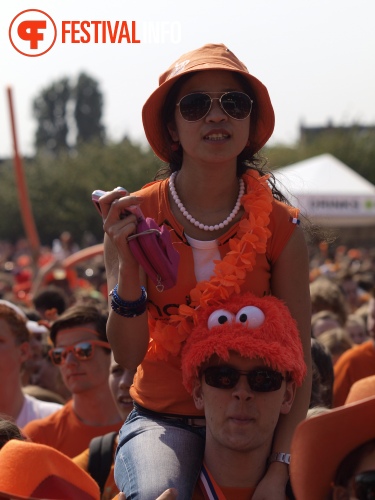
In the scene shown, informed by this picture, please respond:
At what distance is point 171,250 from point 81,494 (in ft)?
2.62

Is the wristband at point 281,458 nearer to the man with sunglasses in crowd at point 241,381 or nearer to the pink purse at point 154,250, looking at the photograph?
the man with sunglasses in crowd at point 241,381

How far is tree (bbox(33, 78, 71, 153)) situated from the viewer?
81.9 m

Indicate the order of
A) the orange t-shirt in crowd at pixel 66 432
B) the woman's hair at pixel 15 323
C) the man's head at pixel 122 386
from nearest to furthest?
the man's head at pixel 122 386 → the orange t-shirt in crowd at pixel 66 432 → the woman's hair at pixel 15 323

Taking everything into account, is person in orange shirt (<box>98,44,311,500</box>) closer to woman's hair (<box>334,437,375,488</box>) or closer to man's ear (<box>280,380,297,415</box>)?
man's ear (<box>280,380,297,415</box>)

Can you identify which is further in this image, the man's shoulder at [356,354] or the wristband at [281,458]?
the man's shoulder at [356,354]

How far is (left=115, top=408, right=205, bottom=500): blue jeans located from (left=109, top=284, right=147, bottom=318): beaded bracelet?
0.39 m

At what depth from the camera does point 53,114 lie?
3238 inches

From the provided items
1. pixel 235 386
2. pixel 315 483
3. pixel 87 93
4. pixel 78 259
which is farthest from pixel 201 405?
pixel 87 93

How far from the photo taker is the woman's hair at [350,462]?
2.29m

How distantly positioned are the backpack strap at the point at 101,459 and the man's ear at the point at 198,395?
1.24 meters

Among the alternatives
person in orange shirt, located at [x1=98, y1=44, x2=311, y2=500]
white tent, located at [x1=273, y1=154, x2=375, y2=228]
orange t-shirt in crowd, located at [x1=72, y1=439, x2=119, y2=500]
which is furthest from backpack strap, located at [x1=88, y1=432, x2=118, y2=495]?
white tent, located at [x1=273, y1=154, x2=375, y2=228]

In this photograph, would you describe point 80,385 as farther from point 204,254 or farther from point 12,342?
point 204,254

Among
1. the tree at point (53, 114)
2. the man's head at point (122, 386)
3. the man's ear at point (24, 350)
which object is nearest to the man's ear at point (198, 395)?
the man's head at point (122, 386)

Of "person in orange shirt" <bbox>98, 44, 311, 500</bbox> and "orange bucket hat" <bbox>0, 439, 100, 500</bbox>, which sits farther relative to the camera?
"person in orange shirt" <bbox>98, 44, 311, 500</bbox>
